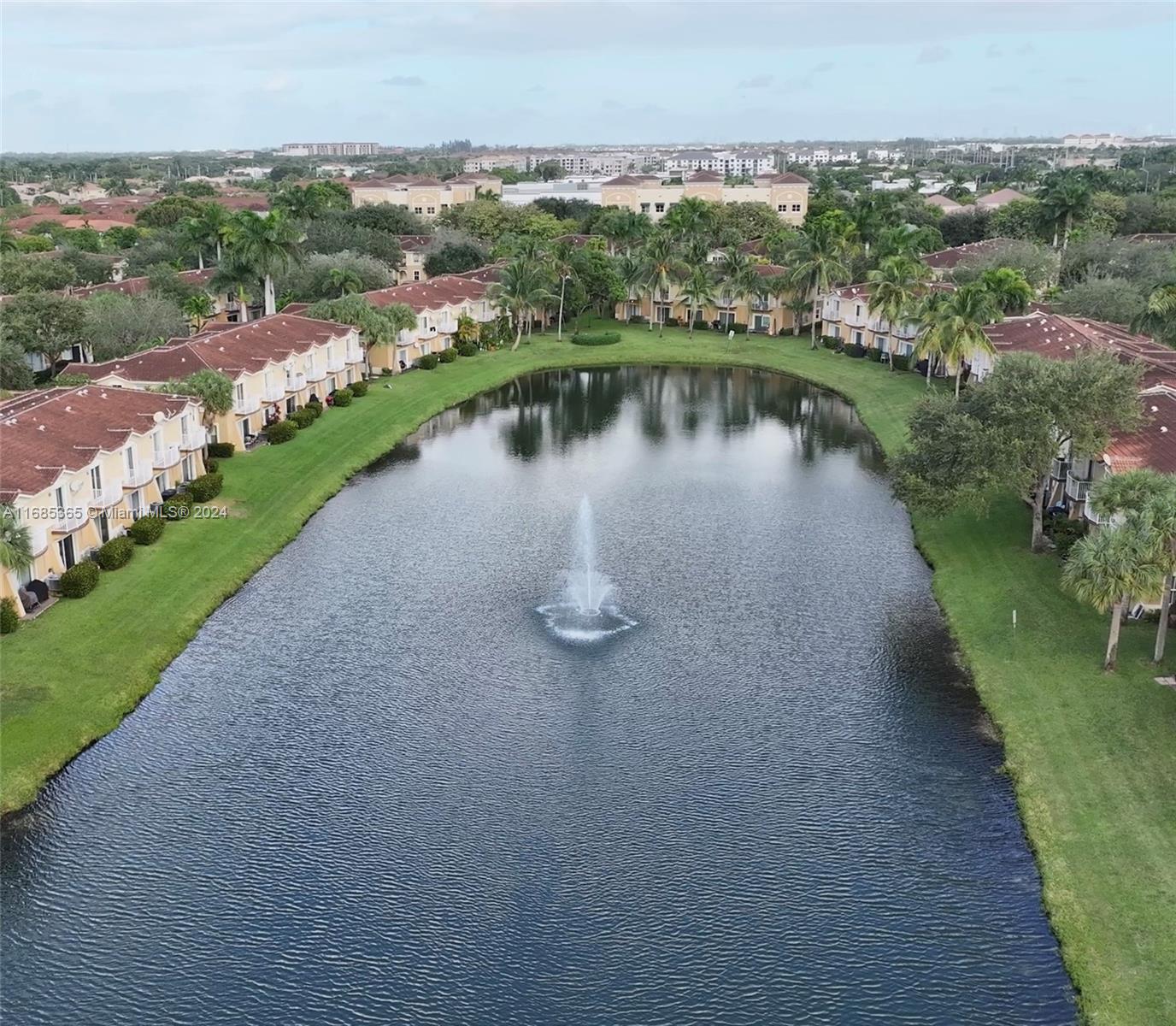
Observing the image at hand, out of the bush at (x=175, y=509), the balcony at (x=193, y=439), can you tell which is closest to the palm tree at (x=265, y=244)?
the balcony at (x=193, y=439)

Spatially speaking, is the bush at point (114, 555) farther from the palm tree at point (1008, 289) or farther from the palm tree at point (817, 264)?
the palm tree at point (817, 264)

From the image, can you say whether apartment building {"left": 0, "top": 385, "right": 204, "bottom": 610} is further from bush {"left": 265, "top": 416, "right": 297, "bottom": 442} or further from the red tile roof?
bush {"left": 265, "top": 416, "right": 297, "bottom": 442}

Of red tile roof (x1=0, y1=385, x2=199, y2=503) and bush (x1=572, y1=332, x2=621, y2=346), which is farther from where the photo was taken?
bush (x1=572, y1=332, x2=621, y2=346)

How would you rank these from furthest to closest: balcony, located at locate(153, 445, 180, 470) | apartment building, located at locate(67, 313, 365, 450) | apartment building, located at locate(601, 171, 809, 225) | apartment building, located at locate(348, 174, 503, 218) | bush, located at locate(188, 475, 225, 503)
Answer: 1. apartment building, located at locate(348, 174, 503, 218)
2. apartment building, located at locate(601, 171, 809, 225)
3. apartment building, located at locate(67, 313, 365, 450)
4. bush, located at locate(188, 475, 225, 503)
5. balcony, located at locate(153, 445, 180, 470)

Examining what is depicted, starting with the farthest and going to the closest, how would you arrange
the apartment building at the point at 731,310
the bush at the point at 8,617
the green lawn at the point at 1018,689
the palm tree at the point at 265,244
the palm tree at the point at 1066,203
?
the apartment building at the point at 731,310
the palm tree at the point at 1066,203
the palm tree at the point at 265,244
the bush at the point at 8,617
the green lawn at the point at 1018,689

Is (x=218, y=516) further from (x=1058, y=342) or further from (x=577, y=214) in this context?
(x=577, y=214)

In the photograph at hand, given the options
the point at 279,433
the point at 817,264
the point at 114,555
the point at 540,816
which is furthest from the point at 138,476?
the point at 817,264

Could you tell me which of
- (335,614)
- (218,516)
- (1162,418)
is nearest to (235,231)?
(218,516)

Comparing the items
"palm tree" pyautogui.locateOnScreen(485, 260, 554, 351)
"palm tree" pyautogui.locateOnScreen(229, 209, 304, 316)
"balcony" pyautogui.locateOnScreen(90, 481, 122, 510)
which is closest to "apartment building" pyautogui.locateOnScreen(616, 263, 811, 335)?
"palm tree" pyautogui.locateOnScreen(485, 260, 554, 351)
